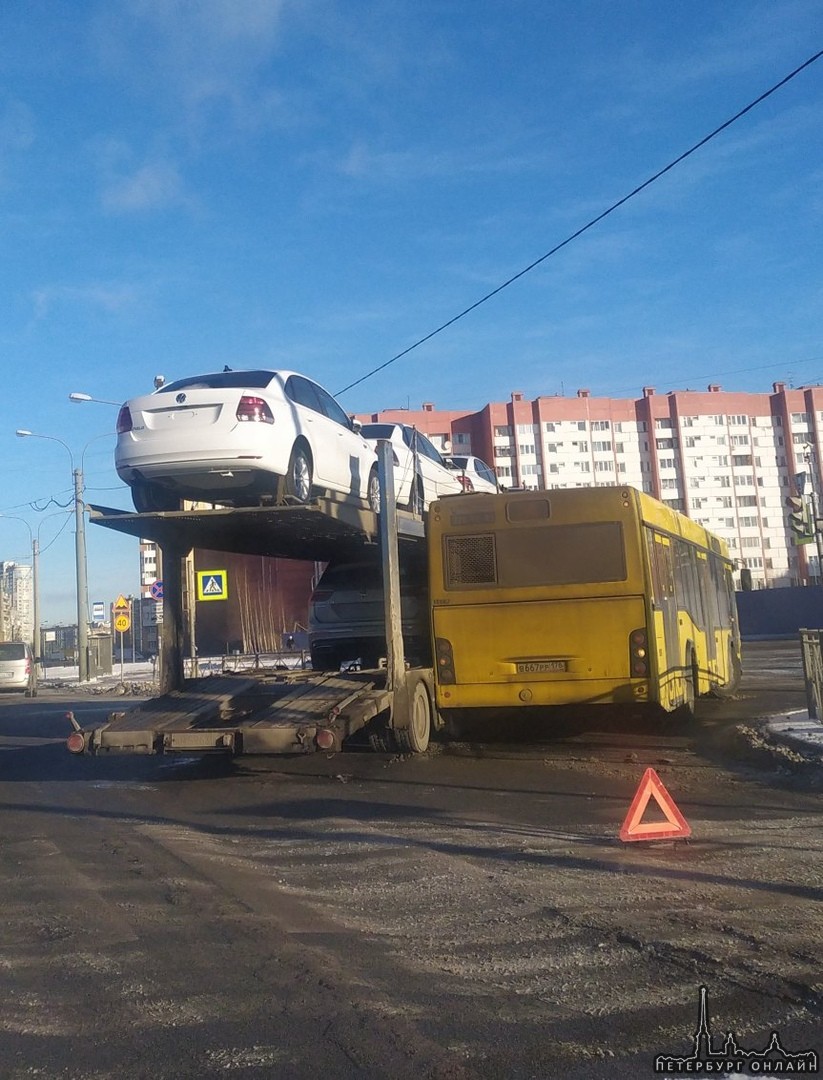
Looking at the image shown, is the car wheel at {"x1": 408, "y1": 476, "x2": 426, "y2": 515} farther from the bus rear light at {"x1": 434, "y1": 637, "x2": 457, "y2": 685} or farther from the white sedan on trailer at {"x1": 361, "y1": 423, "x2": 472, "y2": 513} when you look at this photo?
the bus rear light at {"x1": 434, "y1": 637, "x2": 457, "y2": 685}

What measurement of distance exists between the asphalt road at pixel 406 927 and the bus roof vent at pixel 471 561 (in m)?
2.56

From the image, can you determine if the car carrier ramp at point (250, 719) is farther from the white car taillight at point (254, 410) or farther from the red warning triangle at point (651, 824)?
the red warning triangle at point (651, 824)

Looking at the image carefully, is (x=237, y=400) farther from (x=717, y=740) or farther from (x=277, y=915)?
(x=717, y=740)

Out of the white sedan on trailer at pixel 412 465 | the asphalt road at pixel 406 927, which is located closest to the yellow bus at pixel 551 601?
the asphalt road at pixel 406 927

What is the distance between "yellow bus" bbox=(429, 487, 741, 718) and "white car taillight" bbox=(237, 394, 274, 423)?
3208mm

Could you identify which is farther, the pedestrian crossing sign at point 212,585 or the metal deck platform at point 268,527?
the pedestrian crossing sign at point 212,585

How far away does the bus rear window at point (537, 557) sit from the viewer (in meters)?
12.2

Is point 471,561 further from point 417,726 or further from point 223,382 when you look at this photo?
point 223,382

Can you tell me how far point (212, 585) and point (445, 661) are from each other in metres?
11.0

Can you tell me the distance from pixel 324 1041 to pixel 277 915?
6.30 ft

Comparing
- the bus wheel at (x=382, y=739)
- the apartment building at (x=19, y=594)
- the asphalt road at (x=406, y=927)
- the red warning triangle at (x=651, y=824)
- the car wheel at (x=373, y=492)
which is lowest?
the asphalt road at (x=406, y=927)

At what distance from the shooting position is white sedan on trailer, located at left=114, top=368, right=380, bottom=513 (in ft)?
33.8

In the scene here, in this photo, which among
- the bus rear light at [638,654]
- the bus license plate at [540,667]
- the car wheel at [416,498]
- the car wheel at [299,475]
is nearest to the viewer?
the car wheel at [299,475]

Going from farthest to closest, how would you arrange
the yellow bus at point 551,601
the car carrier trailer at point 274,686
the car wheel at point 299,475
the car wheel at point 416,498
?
1. the car wheel at point 416,498
2. the yellow bus at point 551,601
3. the car wheel at point 299,475
4. the car carrier trailer at point 274,686
